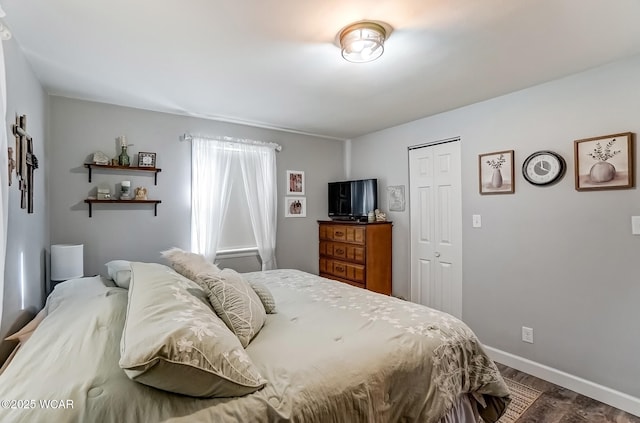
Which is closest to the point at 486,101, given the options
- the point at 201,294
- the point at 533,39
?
the point at 533,39

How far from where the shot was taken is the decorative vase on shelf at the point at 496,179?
291cm

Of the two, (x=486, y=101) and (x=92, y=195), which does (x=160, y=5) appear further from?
(x=486, y=101)

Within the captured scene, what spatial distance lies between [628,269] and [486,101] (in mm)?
1747

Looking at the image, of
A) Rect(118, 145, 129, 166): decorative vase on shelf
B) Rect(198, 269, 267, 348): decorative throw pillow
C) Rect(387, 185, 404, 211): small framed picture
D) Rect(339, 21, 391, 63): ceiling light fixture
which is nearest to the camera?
Rect(198, 269, 267, 348): decorative throw pillow

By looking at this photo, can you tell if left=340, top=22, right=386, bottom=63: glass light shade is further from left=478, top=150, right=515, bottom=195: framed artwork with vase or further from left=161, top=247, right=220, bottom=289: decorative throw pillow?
left=478, top=150, right=515, bottom=195: framed artwork with vase

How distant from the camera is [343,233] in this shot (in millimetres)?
3953

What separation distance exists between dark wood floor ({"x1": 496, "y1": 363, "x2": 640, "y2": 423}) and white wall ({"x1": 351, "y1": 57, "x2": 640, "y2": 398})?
0.56 feet

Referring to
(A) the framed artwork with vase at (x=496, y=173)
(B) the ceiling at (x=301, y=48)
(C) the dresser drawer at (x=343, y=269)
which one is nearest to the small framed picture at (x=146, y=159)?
(B) the ceiling at (x=301, y=48)

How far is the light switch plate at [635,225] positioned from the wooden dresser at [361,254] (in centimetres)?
216

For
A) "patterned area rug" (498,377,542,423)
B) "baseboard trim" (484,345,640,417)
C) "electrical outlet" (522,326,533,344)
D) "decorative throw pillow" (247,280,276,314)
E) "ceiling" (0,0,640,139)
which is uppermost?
"ceiling" (0,0,640,139)

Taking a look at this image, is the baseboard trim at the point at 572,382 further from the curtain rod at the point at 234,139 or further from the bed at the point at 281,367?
the curtain rod at the point at 234,139

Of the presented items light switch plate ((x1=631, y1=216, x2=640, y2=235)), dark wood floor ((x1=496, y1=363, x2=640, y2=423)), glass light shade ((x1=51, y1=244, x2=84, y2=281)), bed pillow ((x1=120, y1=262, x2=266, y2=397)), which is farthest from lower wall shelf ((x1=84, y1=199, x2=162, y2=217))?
light switch plate ((x1=631, y1=216, x2=640, y2=235))

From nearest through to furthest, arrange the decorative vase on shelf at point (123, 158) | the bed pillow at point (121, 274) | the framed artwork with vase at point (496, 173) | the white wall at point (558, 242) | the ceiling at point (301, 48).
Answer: the ceiling at point (301, 48) < the bed pillow at point (121, 274) < the white wall at point (558, 242) < the framed artwork with vase at point (496, 173) < the decorative vase on shelf at point (123, 158)

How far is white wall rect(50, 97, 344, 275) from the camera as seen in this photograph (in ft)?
9.16
